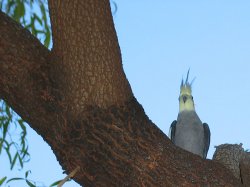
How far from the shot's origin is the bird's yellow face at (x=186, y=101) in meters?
4.64

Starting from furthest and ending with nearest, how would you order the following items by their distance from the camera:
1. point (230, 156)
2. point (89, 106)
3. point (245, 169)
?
point (230, 156)
point (245, 169)
point (89, 106)

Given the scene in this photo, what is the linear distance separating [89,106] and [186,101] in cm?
246

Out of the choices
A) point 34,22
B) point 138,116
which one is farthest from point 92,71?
point 34,22

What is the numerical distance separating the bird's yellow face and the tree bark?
7.16 ft

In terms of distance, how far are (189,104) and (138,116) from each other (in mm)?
2349

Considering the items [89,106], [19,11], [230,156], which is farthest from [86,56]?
[19,11]

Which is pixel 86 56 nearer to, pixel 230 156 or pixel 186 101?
pixel 230 156

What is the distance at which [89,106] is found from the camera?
91.4 inches

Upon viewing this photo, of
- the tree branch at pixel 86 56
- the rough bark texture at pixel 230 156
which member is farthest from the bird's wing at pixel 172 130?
the tree branch at pixel 86 56

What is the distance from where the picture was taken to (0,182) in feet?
9.12

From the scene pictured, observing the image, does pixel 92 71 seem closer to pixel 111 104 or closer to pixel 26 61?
pixel 111 104

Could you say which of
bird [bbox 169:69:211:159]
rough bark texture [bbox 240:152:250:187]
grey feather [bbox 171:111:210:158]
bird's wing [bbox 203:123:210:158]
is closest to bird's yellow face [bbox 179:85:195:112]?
bird [bbox 169:69:211:159]

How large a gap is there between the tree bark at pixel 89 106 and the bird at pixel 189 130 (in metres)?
1.88

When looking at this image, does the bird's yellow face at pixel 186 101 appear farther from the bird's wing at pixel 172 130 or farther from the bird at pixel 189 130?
the bird's wing at pixel 172 130
